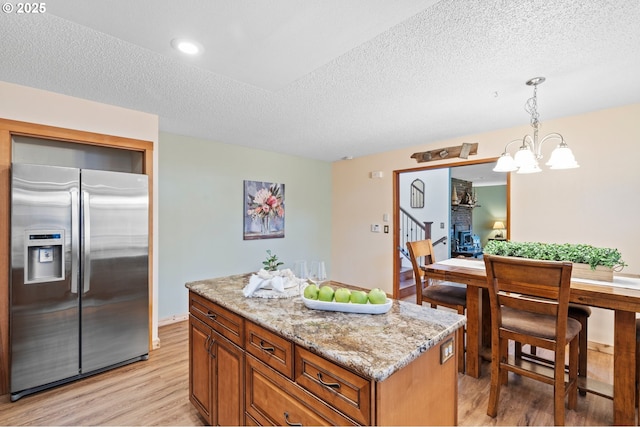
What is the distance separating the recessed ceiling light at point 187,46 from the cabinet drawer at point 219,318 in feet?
5.10

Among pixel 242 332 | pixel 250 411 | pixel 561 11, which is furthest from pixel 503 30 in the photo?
pixel 250 411

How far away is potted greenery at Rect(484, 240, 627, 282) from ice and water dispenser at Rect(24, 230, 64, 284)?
3.72 metres

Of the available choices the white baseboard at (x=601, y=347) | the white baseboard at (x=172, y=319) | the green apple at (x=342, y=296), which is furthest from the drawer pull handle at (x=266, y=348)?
the white baseboard at (x=601, y=347)

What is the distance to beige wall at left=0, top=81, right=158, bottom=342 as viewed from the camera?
7.69ft

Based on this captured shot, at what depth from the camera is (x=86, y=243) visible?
7.97 feet

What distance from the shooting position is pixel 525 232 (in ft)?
11.1

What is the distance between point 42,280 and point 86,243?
0.38m

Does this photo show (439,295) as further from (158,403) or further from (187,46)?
(187,46)

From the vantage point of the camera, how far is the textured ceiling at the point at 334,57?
1495mm

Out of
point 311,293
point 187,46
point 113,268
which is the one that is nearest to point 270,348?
point 311,293

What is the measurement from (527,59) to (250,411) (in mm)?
2659

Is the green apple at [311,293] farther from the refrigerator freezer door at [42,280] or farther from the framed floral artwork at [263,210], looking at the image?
the framed floral artwork at [263,210]

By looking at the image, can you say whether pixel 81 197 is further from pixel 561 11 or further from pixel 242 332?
pixel 561 11

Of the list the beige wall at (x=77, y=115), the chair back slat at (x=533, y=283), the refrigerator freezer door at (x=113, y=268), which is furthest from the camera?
the refrigerator freezer door at (x=113, y=268)
